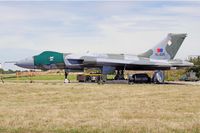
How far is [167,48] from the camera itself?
2030 inches

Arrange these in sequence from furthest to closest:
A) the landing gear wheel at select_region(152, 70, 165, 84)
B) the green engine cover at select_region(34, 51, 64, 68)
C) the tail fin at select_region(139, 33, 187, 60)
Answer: the tail fin at select_region(139, 33, 187, 60) → the landing gear wheel at select_region(152, 70, 165, 84) → the green engine cover at select_region(34, 51, 64, 68)

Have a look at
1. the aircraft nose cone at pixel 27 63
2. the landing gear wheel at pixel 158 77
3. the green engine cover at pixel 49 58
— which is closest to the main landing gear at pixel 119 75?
the landing gear wheel at pixel 158 77

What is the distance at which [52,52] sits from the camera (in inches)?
1927

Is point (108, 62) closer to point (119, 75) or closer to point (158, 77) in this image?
point (119, 75)

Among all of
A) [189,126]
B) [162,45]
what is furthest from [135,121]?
[162,45]

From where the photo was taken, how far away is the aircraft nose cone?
49503 millimetres

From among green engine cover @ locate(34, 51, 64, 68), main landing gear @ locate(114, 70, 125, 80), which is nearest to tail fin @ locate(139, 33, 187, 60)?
main landing gear @ locate(114, 70, 125, 80)

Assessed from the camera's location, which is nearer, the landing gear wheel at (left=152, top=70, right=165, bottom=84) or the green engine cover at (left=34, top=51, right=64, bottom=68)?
the green engine cover at (left=34, top=51, right=64, bottom=68)

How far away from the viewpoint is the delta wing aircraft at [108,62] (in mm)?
48781

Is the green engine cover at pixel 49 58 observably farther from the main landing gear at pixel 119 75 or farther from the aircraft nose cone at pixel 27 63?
the main landing gear at pixel 119 75

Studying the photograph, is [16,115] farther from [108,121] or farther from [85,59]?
[85,59]

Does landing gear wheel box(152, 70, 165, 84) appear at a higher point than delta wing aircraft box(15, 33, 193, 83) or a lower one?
lower

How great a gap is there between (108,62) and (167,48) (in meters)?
7.60

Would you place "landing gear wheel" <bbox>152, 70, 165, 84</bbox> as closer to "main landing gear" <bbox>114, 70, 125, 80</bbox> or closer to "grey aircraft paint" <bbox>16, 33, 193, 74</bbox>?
"grey aircraft paint" <bbox>16, 33, 193, 74</bbox>
